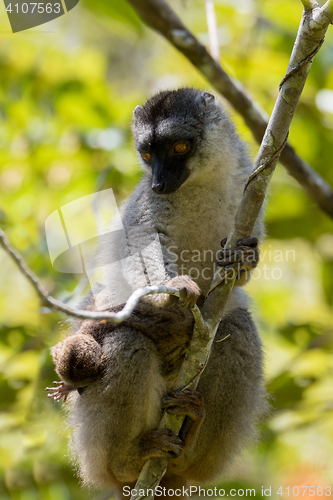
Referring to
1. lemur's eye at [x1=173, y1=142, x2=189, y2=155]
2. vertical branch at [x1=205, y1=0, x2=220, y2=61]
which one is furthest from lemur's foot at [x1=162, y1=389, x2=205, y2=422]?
vertical branch at [x1=205, y1=0, x2=220, y2=61]

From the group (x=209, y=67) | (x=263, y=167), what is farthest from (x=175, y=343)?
(x=209, y=67)

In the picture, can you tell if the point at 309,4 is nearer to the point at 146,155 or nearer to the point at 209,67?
the point at 146,155

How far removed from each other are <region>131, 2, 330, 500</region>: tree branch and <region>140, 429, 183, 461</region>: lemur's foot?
82 millimetres

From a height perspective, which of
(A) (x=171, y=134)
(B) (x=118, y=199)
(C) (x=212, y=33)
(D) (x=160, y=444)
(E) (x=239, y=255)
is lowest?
(B) (x=118, y=199)

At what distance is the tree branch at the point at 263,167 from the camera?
3.53 metres

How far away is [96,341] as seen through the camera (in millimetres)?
4141

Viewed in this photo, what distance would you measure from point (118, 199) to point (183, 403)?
3202 millimetres

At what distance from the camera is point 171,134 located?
4.62 meters

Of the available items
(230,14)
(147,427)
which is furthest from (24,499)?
(230,14)

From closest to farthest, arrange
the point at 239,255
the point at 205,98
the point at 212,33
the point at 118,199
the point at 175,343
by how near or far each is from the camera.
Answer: the point at 239,255 < the point at 175,343 < the point at 205,98 < the point at 212,33 < the point at 118,199

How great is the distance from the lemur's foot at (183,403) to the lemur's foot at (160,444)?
17cm

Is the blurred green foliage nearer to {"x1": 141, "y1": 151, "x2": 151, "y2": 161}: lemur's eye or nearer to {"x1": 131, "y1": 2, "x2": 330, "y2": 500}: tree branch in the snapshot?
{"x1": 141, "y1": 151, "x2": 151, "y2": 161}: lemur's eye

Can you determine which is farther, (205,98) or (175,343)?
(205,98)

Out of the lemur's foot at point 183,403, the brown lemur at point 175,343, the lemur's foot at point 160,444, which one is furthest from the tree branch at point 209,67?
the lemur's foot at point 160,444
